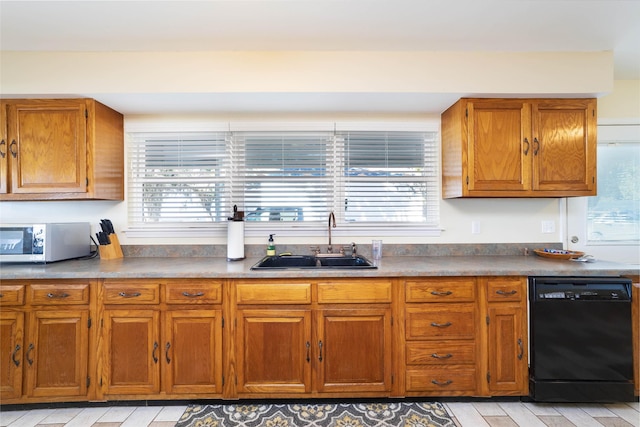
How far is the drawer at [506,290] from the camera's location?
6.55 feet

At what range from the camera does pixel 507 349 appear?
1994mm

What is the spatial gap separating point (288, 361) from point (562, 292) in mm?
1868

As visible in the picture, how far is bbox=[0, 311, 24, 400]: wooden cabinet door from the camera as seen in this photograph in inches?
76.0

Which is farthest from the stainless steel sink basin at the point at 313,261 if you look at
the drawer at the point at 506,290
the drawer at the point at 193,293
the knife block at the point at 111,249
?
the knife block at the point at 111,249

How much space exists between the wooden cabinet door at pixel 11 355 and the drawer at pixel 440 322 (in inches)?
101

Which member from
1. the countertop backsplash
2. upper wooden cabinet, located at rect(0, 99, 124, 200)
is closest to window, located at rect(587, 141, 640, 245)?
the countertop backsplash

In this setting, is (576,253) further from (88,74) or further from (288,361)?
(88,74)

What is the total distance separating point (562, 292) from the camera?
1946 mm

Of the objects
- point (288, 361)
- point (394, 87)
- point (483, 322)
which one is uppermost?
point (394, 87)

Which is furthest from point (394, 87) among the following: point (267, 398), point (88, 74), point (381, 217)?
point (267, 398)

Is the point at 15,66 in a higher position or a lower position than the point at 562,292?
higher

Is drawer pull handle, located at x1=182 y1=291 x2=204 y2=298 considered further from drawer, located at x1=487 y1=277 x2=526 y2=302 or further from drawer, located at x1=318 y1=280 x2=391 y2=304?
drawer, located at x1=487 y1=277 x2=526 y2=302

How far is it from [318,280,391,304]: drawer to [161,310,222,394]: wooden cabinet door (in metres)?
0.72

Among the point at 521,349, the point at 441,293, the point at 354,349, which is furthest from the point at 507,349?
the point at 354,349
